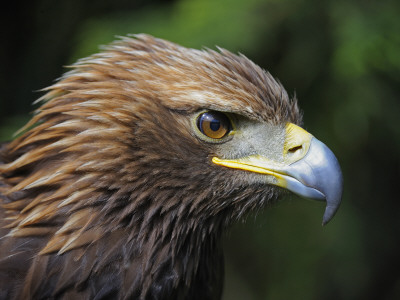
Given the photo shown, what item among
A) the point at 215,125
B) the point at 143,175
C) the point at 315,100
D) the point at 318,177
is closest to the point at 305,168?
the point at 318,177

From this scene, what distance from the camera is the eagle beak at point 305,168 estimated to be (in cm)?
194

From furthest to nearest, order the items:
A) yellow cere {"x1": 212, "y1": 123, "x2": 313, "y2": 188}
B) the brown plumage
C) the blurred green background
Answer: the blurred green background
yellow cere {"x1": 212, "y1": 123, "x2": 313, "y2": 188}
the brown plumage

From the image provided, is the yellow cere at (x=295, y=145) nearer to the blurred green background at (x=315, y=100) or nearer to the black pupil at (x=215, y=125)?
the black pupil at (x=215, y=125)

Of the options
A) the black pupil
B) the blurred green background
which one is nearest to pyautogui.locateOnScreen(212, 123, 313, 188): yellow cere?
the black pupil

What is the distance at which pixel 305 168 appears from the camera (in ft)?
6.47

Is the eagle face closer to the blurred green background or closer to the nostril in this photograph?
the nostril

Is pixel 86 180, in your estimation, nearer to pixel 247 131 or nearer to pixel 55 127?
pixel 55 127

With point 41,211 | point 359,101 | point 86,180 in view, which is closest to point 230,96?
point 86,180

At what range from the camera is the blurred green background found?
310cm

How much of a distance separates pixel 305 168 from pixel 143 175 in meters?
0.57

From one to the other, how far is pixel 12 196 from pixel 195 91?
0.76 meters

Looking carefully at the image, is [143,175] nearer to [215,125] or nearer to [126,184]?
[126,184]

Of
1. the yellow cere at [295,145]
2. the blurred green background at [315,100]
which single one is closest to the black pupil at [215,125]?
the yellow cere at [295,145]

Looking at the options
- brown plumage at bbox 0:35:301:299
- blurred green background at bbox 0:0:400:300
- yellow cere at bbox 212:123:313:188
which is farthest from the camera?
blurred green background at bbox 0:0:400:300
